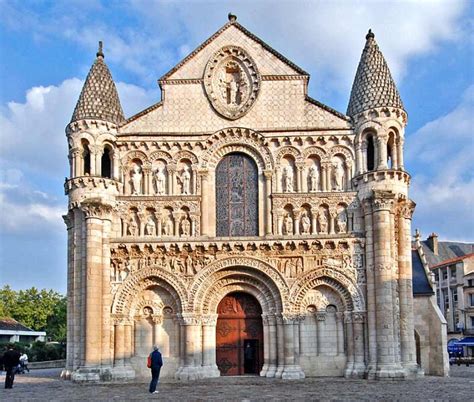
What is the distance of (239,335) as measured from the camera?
29.3 metres

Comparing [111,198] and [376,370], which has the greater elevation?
[111,198]

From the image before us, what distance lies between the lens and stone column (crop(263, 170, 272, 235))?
2910 centimetres

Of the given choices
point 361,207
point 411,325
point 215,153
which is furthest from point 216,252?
point 411,325

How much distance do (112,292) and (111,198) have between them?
421 centimetres

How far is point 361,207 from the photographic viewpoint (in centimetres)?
2878

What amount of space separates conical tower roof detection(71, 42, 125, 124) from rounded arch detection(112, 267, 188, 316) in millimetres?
7231

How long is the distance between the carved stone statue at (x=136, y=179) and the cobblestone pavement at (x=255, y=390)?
8.66m

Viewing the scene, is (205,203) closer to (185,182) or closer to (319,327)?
(185,182)

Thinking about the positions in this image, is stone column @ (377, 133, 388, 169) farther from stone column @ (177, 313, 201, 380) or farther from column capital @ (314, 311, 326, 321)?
stone column @ (177, 313, 201, 380)

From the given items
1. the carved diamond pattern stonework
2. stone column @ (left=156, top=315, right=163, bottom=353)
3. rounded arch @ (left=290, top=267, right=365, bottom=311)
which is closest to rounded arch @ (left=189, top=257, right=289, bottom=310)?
rounded arch @ (left=290, top=267, right=365, bottom=311)

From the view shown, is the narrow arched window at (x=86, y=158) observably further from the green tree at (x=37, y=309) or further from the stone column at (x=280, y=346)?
the green tree at (x=37, y=309)

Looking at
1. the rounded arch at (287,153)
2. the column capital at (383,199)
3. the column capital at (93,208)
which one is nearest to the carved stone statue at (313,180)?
the rounded arch at (287,153)

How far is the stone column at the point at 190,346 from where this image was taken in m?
27.6

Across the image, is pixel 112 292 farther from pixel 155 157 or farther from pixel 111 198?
pixel 155 157
